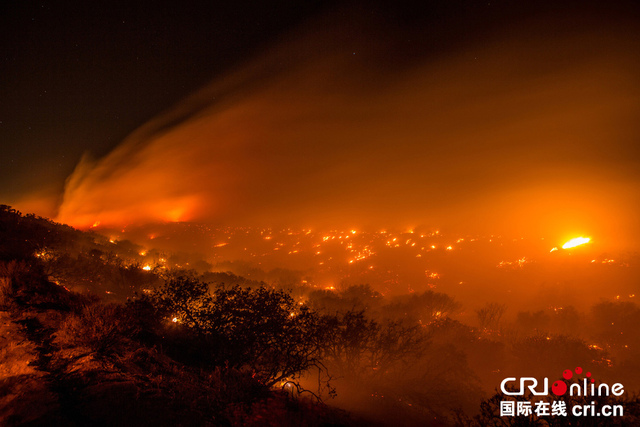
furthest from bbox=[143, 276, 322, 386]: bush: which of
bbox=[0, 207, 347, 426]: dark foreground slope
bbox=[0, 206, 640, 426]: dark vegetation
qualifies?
bbox=[0, 207, 347, 426]: dark foreground slope

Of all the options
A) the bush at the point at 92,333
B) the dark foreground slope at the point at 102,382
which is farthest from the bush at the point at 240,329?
the bush at the point at 92,333

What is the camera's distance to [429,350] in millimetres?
45906

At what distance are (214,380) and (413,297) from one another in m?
82.9

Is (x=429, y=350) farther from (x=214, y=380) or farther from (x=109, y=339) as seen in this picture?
(x=109, y=339)

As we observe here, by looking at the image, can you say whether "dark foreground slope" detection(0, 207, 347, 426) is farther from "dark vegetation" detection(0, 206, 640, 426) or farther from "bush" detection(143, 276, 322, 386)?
"bush" detection(143, 276, 322, 386)

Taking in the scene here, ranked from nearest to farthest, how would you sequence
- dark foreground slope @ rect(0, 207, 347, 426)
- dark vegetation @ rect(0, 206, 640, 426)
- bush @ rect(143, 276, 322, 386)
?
dark foreground slope @ rect(0, 207, 347, 426)
dark vegetation @ rect(0, 206, 640, 426)
bush @ rect(143, 276, 322, 386)

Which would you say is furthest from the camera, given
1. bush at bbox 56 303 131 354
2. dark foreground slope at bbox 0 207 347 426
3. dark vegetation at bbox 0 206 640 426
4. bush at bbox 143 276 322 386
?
bush at bbox 143 276 322 386

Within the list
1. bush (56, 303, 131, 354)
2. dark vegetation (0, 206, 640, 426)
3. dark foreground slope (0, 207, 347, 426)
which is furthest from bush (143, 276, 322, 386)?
bush (56, 303, 131, 354)

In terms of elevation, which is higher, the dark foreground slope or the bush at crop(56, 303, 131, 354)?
the bush at crop(56, 303, 131, 354)

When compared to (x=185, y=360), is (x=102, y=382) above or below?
above

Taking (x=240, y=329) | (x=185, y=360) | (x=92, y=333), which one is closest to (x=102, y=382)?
(x=92, y=333)

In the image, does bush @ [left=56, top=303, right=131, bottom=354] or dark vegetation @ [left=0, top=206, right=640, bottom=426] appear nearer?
dark vegetation @ [left=0, top=206, right=640, bottom=426]

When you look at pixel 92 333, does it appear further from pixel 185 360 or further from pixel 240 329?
pixel 240 329

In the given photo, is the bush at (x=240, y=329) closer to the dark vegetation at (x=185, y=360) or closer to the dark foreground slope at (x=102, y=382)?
the dark vegetation at (x=185, y=360)
